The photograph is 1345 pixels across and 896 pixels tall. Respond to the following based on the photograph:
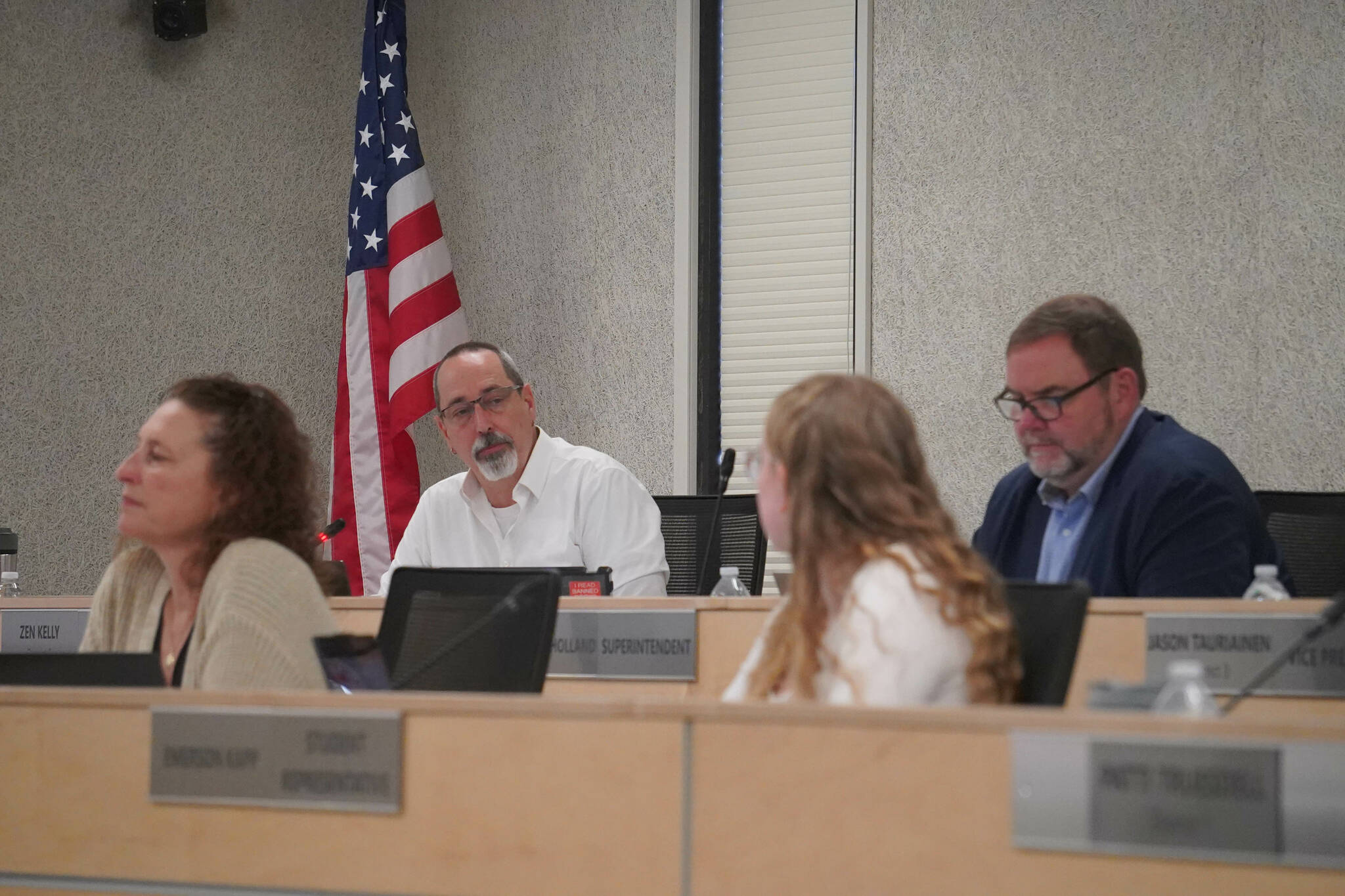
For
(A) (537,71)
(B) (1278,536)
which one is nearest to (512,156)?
(A) (537,71)

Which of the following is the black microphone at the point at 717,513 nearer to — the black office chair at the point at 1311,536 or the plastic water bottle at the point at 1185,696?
the black office chair at the point at 1311,536

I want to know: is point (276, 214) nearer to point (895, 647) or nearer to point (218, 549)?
point (218, 549)

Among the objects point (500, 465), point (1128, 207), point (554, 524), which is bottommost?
point (554, 524)

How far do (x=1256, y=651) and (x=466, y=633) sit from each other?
1.16 metres

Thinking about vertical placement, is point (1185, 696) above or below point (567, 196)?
below

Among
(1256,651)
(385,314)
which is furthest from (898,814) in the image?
(385,314)

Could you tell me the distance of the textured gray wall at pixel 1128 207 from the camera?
4.00 metres

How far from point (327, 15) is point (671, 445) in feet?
6.69

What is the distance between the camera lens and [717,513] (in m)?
3.13

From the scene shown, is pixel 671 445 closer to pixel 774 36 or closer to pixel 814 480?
pixel 774 36

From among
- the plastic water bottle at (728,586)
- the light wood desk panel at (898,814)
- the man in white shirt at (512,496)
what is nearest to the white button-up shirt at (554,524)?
the man in white shirt at (512,496)

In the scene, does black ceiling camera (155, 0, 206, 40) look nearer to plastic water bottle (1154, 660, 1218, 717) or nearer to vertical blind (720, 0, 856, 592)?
vertical blind (720, 0, 856, 592)

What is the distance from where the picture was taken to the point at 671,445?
471 cm

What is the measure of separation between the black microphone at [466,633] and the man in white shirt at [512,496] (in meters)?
1.63
